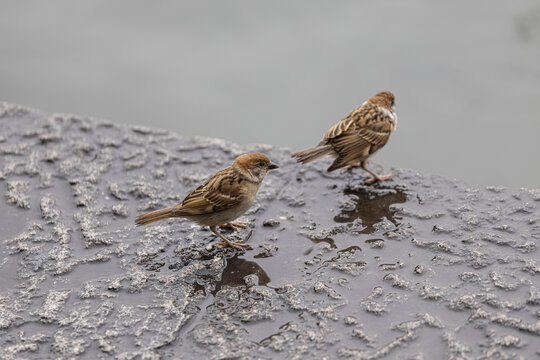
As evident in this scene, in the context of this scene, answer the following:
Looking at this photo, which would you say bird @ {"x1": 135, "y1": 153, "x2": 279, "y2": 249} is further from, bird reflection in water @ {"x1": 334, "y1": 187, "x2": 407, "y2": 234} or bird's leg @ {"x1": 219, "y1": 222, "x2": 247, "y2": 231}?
bird reflection in water @ {"x1": 334, "y1": 187, "x2": 407, "y2": 234}

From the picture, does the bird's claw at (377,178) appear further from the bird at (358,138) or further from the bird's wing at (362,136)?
the bird's wing at (362,136)

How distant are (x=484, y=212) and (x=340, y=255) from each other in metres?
1.30

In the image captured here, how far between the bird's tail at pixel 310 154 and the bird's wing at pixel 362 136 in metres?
0.11

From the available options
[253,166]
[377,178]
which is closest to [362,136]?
[377,178]

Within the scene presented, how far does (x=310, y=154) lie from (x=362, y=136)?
601mm

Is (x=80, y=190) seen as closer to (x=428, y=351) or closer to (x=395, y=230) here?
(x=395, y=230)

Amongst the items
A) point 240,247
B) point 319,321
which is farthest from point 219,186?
point 319,321

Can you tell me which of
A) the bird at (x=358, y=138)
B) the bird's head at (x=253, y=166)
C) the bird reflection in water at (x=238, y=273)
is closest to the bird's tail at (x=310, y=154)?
the bird at (x=358, y=138)

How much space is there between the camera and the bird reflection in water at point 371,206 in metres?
4.71

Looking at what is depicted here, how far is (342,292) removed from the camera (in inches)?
151

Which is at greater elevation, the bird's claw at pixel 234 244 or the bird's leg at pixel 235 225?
the bird's leg at pixel 235 225

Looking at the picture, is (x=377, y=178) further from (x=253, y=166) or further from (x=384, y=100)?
(x=253, y=166)

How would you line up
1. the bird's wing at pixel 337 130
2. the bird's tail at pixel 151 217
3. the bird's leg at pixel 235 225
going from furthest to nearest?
the bird's wing at pixel 337 130 < the bird's leg at pixel 235 225 < the bird's tail at pixel 151 217

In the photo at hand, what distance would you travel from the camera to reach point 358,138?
17.9 feet
